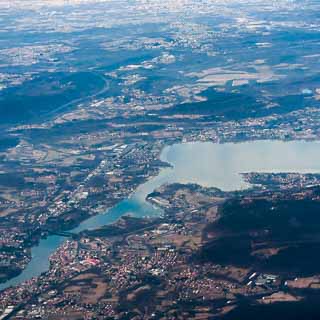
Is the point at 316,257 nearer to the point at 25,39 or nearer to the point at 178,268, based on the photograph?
the point at 178,268

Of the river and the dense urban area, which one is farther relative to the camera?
the river

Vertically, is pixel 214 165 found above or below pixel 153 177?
below

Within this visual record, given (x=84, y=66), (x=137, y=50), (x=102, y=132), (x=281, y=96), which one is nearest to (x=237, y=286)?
(x=102, y=132)

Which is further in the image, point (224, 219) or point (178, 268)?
point (224, 219)

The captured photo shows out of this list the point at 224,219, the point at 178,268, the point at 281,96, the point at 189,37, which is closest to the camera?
the point at 178,268

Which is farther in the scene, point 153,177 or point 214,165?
point 214,165

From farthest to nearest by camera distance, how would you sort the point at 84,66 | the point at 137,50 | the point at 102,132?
1. the point at 137,50
2. the point at 84,66
3. the point at 102,132

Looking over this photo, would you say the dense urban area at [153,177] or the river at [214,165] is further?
the river at [214,165]
